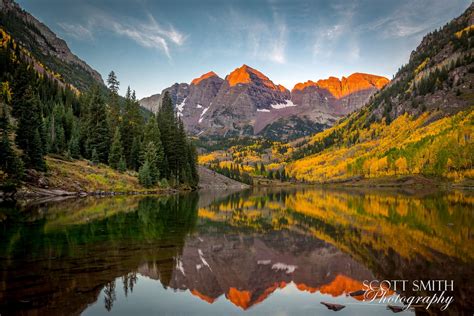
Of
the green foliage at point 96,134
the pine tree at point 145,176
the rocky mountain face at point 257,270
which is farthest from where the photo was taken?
the pine tree at point 145,176

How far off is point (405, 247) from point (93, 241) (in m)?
21.4

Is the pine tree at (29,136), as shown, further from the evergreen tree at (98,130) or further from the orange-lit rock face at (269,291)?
the orange-lit rock face at (269,291)

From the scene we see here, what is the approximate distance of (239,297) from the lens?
549 inches

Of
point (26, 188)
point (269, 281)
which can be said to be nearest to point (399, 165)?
point (26, 188)

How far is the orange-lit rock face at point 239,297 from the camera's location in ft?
43.0

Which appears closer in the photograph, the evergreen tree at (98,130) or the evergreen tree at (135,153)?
the evergreen tree at (98,130)

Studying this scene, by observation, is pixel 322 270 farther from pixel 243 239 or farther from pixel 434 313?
pixel 243 239

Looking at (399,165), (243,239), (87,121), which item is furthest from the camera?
(399,165)

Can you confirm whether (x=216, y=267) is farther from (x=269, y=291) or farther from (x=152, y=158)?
(x=152, y=158)

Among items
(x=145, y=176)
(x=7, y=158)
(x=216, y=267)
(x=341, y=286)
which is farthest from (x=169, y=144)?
(x=341, y=286)

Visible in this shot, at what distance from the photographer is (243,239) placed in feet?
89.5

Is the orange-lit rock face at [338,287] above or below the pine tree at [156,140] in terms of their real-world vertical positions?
below

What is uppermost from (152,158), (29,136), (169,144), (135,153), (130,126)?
(130,126)

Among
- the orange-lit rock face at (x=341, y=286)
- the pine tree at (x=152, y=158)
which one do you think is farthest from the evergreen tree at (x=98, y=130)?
the orange-lit rock face at (x=341, y=286)
